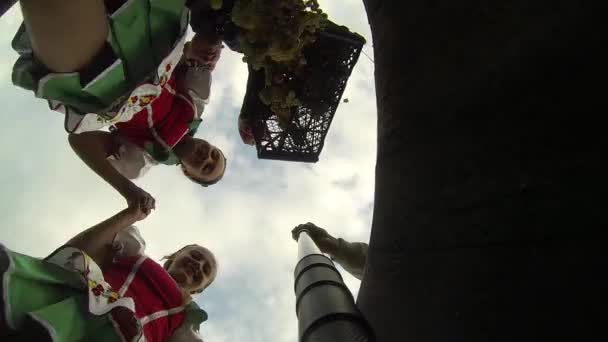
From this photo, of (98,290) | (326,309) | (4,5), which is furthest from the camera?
(98,290)

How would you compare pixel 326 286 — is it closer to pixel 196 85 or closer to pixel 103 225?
pixel 103 225

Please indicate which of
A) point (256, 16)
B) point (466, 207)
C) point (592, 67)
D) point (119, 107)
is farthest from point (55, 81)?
point (592, 67)

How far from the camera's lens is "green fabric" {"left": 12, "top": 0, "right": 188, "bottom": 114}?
3.65ft

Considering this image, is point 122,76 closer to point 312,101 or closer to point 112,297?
point 112,297

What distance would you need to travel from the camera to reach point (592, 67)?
576 millimetres

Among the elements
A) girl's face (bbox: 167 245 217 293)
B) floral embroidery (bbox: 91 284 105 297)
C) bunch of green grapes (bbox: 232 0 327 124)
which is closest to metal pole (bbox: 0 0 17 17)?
bunch of green grapes (bbox: 232 0 327 124)

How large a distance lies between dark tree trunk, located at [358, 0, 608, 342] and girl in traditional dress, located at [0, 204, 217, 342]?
0.98 metres

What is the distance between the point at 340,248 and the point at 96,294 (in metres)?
1.24

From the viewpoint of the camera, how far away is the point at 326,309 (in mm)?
1042

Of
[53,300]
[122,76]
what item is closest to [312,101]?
[122,76]

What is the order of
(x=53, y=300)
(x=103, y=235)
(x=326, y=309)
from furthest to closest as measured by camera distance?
Result: (x=103, y=235), (x=53, y=300), (x=326, y=309)

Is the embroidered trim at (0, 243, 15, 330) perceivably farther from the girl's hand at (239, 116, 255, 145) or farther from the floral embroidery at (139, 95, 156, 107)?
the girl's hand at (239, 116, 255, 145)

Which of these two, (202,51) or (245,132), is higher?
(202,51)

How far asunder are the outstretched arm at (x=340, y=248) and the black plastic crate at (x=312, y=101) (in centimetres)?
51
